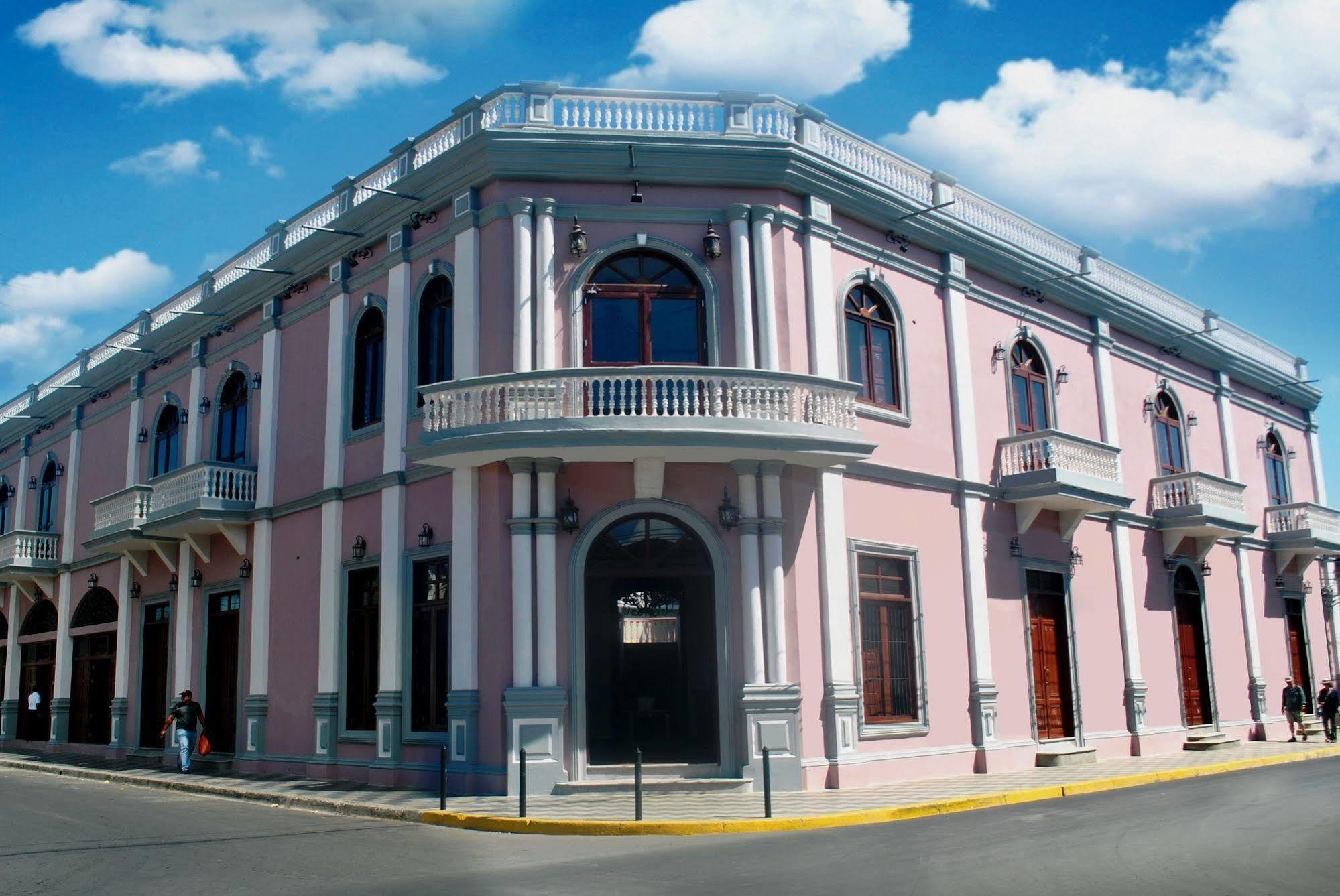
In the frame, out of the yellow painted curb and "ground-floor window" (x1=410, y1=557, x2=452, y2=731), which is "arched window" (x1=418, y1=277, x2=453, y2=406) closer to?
"ground-floor window" (x1=410, y1=557, x2=452, y2=731)

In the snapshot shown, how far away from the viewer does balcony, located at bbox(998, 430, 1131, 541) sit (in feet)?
65.0

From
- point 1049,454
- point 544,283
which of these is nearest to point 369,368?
point 544,283

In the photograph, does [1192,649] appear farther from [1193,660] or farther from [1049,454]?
[1049,454]

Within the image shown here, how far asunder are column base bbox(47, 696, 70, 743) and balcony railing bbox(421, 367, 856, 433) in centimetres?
1685

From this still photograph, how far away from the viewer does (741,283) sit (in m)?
A: 16.7

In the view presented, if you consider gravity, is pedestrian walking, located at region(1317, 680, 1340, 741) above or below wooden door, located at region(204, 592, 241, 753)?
below

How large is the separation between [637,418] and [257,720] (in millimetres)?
9713

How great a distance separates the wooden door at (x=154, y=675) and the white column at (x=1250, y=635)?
22.6 meters

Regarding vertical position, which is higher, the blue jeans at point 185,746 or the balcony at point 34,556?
the balcony at point 34,556

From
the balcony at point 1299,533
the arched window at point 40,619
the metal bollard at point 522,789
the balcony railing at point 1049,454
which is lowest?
the metal bollard at point 522,789

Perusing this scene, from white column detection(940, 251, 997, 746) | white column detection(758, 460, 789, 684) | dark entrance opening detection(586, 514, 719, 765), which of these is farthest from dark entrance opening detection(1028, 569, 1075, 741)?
dark entrance opening detection(586, 514, 719, 765)

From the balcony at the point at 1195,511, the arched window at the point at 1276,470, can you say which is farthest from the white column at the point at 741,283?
the arched window at the point at 1276,470

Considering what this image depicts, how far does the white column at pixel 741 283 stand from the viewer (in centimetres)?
1653

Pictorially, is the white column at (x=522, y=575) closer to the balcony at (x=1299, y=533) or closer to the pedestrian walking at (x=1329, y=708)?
the pedestrian walking at (x=1329, y=708)
